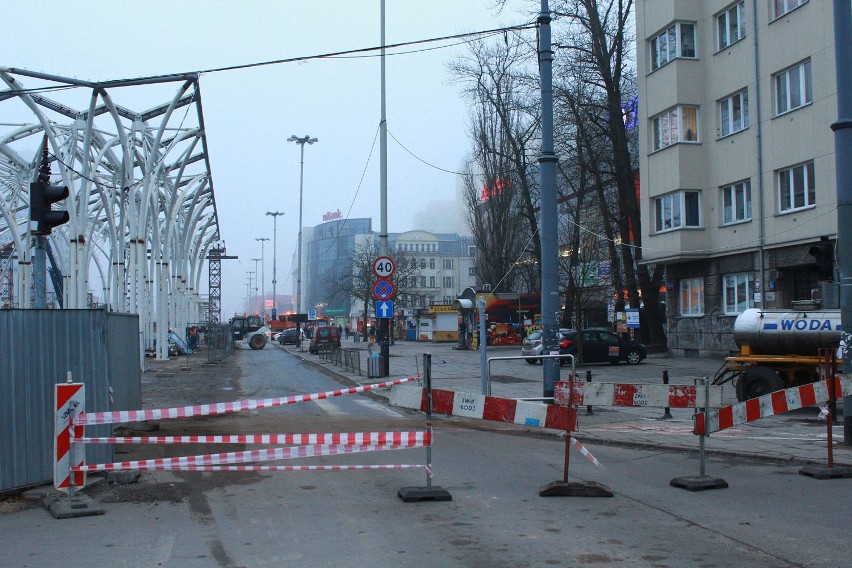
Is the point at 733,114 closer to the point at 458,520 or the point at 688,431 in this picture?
the point at 688,431

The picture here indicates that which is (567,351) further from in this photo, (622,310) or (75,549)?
(75,549)

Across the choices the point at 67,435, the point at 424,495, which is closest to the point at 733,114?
the point at 424,495

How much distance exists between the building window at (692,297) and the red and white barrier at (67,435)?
88.2 feet

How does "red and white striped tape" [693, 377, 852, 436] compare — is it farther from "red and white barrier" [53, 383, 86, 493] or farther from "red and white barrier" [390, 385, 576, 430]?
"red and white barrier" [53, 383, 86, 493]

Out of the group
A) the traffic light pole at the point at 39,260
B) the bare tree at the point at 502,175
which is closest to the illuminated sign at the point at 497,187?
the bare tree at the point at 502,175

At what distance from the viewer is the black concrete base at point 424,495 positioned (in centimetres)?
778

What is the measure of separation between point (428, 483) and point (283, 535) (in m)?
1.86

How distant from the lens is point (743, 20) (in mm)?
28312

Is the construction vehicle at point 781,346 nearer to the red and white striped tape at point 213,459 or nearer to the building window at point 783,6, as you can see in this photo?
the red and white striped tape at point 213,459

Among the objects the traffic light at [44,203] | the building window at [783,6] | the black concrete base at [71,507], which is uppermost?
the building window at [783,6]

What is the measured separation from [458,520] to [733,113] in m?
25.6

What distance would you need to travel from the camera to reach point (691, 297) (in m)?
31.8

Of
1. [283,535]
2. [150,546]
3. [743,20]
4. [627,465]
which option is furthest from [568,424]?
[743,20]

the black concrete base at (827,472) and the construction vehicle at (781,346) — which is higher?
the construction vehicle at (781,346)
